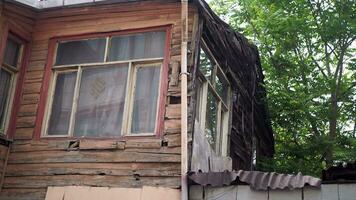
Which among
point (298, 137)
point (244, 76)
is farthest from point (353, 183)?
point (298, 137)

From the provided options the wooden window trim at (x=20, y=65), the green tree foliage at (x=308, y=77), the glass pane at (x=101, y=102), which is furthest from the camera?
the green tree foliage at (x=308, y=77)

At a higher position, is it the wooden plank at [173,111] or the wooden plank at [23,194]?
the wooden plank at [173,111]

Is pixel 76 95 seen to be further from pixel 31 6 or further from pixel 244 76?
pixel 244 76

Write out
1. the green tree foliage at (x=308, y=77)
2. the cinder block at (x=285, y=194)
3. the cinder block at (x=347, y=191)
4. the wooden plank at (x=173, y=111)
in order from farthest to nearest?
the green tree foliage at (x=308, y=77), the wooden plank at (x=173, y=111), the cinder block at (x=285, y=194), the cinder block at (x=347, y=191)

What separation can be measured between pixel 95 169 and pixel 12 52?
2774mm

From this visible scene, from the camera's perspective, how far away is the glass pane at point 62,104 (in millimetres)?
7184

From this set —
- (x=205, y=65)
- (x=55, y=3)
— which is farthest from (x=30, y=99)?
(x=205, y=65)

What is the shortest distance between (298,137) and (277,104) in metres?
1.32

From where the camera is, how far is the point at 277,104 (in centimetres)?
1173

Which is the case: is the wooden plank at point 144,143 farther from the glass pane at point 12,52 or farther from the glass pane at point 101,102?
the glass pane at point 12,52

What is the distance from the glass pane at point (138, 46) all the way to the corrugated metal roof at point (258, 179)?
221 centimetres

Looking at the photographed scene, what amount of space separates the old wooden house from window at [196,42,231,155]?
2 cm

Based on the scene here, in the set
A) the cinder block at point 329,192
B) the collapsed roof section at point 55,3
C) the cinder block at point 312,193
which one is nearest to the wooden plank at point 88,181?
the cinder block at point 312,193

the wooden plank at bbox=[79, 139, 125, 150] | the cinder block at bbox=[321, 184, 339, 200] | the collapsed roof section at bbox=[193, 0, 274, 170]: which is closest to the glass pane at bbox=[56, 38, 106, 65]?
the wooden plank at bbox=[79, 139, 125, 150]
